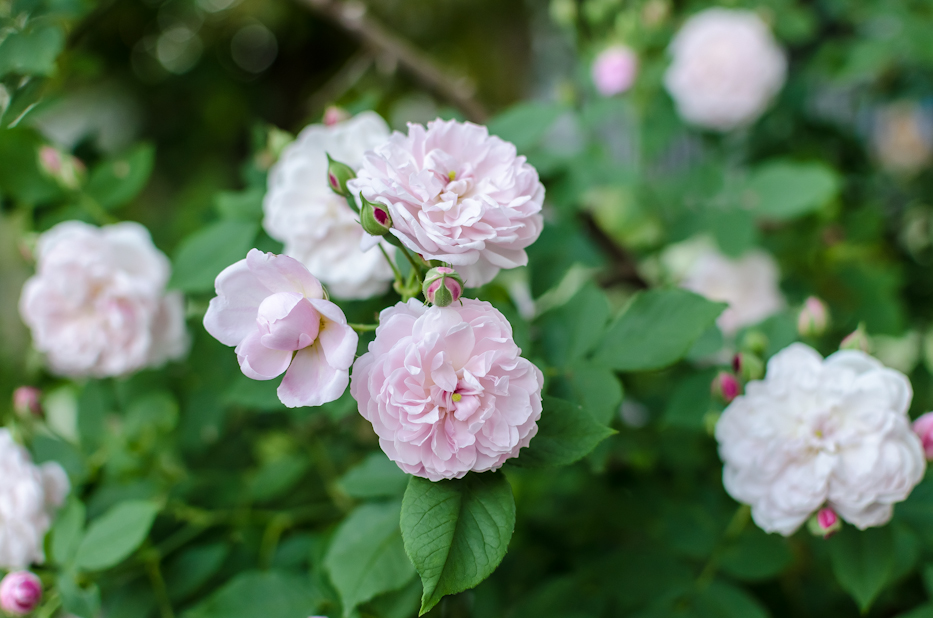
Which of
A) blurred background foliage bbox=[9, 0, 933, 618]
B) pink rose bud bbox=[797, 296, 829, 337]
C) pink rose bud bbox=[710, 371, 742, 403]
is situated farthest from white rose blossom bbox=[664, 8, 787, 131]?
pink rose bud bbox=[710, 371, 742, 403]

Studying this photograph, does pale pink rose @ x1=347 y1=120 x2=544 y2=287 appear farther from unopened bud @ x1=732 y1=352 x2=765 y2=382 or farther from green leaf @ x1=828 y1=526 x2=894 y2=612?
green leaf @ x1=828 y1=526 x2=894 y2=612

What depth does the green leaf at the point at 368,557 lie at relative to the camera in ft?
1.98

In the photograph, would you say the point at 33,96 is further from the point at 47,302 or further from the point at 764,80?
the point at 764,80

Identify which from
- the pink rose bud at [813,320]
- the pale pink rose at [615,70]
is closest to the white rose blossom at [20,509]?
the pink rose bud at [813,320]

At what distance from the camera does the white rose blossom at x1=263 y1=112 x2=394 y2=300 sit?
2.10ft

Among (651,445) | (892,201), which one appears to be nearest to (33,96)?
(651,445)

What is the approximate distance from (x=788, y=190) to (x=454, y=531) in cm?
93

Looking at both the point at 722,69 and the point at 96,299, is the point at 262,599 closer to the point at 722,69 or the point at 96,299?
the point at 96,299

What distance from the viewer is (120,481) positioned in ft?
2.85

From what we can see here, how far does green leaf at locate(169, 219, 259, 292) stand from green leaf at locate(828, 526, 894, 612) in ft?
2.26

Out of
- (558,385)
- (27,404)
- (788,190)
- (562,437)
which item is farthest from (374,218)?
(788,190)

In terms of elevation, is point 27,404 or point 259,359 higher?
point 259,359

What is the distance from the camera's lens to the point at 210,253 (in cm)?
78

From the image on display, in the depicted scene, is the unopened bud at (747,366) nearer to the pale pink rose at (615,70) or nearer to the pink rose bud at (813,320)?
the pink rose bud at (813,320)
